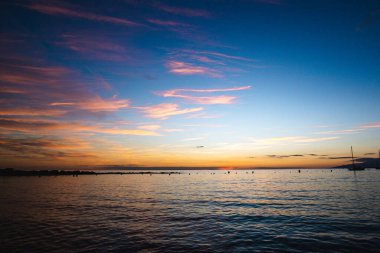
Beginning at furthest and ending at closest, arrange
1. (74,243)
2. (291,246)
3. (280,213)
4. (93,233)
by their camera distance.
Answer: (280,213) → (93,233) → (74,243) → (291,246)

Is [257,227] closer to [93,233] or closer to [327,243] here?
[327,243]

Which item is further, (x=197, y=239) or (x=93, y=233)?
(x=93, y=233)

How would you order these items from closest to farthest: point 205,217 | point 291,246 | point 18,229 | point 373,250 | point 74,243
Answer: point 373,250 → point 291,246 → point 74,243 → point 18,229 → point 205,217

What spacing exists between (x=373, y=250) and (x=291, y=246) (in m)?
4.76

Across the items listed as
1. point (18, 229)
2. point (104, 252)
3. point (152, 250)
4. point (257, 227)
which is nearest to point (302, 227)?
point (257, 227)

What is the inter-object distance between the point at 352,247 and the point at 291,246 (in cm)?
382

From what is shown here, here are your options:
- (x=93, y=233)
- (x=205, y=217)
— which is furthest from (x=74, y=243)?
(x=205, y=217)

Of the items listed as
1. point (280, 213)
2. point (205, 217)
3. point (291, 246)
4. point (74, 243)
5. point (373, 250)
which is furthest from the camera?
point (280, 213)

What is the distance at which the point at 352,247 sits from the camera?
15766mm

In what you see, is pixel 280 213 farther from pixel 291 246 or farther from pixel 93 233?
pixel 93 233

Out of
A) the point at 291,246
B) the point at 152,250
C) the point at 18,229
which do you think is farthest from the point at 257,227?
the point at 18,229

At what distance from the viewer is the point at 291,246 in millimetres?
16188

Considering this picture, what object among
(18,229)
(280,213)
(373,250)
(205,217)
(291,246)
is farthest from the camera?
(280,213)

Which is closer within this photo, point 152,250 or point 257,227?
point 152,250
